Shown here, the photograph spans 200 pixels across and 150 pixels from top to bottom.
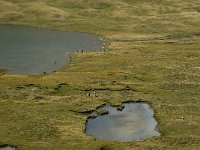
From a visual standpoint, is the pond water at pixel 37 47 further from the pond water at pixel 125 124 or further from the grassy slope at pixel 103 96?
the pond water at pixel 125 124

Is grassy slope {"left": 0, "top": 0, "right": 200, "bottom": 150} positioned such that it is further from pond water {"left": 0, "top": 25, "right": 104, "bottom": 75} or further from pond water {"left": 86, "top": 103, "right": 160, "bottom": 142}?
pond water {"left": 0, "top": 25, "right": 104, "bottom": 75}

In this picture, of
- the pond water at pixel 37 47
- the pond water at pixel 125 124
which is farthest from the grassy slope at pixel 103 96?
the pond water at pixel 37 47

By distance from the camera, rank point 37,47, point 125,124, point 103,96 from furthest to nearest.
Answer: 1. point 37,47
2. point 103,96
3. point 125,124

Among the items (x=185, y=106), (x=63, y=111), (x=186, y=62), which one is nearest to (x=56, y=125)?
(x=63, y=111)

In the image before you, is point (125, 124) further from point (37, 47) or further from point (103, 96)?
point (37, 47)

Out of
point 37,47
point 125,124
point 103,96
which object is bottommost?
point 125,124


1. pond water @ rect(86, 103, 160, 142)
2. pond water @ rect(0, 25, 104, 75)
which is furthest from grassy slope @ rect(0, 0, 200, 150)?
pond water @ rect(0, 25, 104, 75)

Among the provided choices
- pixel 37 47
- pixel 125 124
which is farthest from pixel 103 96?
pixel 37 47
